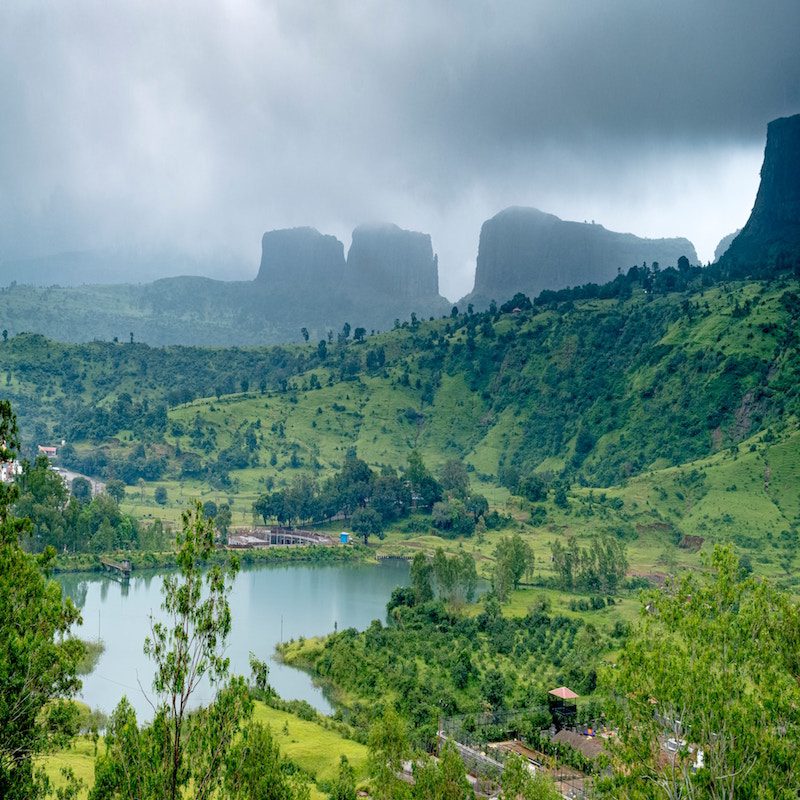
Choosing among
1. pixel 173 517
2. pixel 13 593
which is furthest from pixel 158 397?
pixel 13 593

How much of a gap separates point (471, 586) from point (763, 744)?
179ft

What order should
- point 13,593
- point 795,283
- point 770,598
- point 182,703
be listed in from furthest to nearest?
point 795,283 < point 770,598 < point 13,593 < point 182,703

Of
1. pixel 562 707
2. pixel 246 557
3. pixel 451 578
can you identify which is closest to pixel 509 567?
pixel 451 578

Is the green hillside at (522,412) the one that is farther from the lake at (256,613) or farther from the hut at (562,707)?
the hut at (562,707)

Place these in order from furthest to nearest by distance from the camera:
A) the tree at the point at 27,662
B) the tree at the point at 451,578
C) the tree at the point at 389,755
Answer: the tree at the point at 451,578 → the tree at the point at 389,755 → the tree at the point at 27,662

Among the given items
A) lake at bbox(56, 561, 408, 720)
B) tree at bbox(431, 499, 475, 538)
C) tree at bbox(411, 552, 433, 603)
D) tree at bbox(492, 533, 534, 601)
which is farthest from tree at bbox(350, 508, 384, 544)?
tree at bbox(411, 552, 433, 603)

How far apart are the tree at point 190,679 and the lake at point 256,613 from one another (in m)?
32.4

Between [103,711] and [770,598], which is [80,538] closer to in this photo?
[103,711]

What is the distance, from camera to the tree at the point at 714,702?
15.1m

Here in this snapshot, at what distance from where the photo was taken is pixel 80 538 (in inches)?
3597

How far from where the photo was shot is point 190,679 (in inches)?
572

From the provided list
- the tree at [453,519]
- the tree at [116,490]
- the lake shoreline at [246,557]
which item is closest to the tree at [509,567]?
Answer: the lake shoreline at [246,557]

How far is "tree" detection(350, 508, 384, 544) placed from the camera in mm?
112250

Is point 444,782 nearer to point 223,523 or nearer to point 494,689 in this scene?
point 494,689
